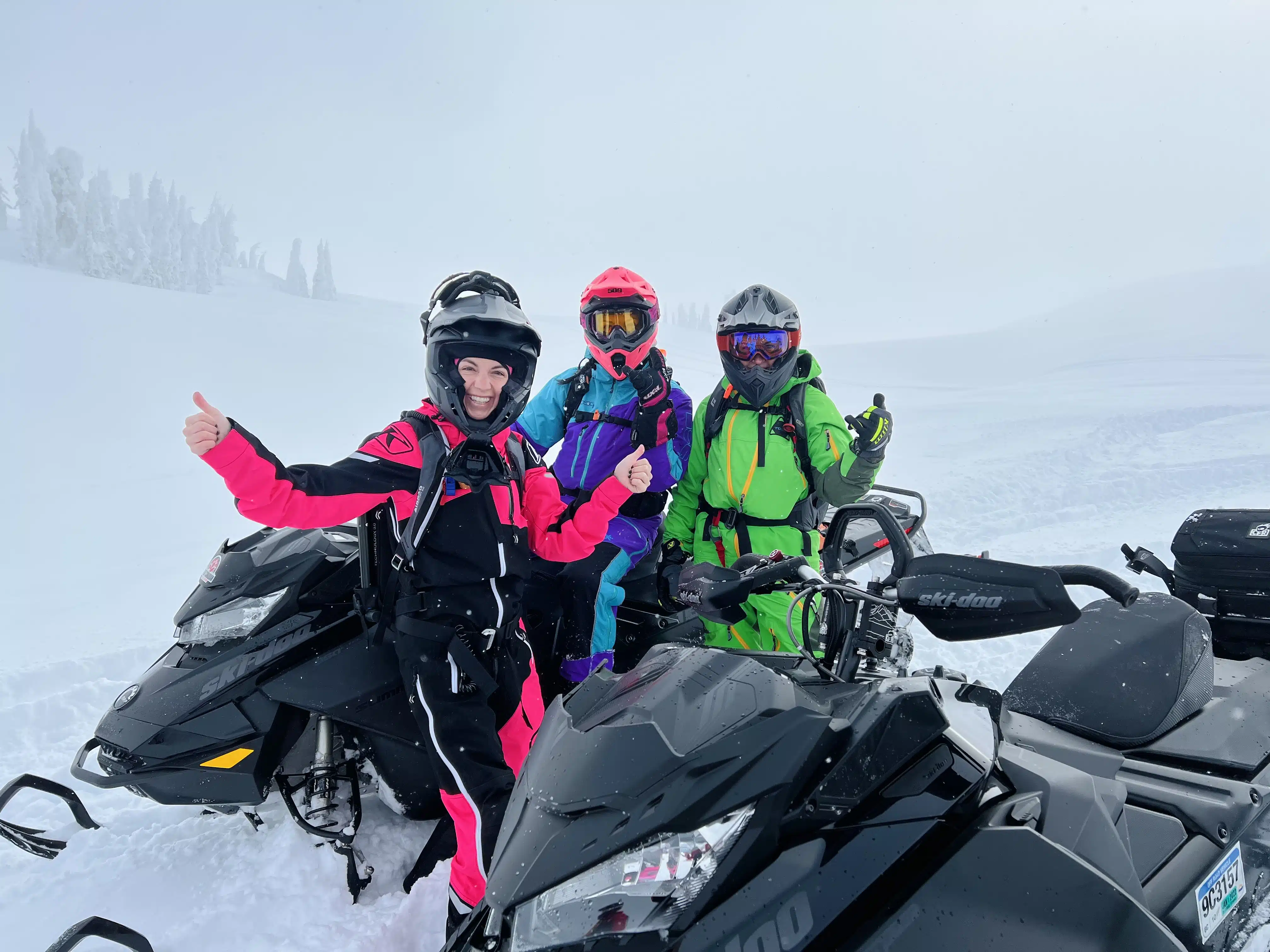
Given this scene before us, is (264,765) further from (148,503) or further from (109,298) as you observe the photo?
(109,298)

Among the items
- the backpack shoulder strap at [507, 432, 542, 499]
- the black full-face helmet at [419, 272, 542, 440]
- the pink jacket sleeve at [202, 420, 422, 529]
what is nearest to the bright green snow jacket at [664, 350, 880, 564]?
the backpack shoulder strap at [507, 432, 542, 499]

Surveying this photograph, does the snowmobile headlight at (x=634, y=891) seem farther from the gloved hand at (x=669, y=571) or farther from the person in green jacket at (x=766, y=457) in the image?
the person in green jacket at (x=766, y=457)

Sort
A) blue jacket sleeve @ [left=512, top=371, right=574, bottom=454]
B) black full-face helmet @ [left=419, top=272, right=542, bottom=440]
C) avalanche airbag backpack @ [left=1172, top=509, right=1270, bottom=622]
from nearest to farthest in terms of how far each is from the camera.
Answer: black full-face helmet @ [left=419, top=272, right=542, bottom=440] < avalanche airbag backpack @ [left=1172, top=509, right=1270, bottom=622] < blue jacket sleeve @ [left=512, top=371, right=574, bottom=454]

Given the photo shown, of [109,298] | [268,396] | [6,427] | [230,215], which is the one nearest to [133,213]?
[230,215]

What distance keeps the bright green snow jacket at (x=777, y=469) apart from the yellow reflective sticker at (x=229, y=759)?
77.5 inches

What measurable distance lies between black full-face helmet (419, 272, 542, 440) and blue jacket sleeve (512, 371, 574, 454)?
2.88ft

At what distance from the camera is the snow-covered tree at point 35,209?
35094mm

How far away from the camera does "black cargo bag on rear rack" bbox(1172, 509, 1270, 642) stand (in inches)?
114

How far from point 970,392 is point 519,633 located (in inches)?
996

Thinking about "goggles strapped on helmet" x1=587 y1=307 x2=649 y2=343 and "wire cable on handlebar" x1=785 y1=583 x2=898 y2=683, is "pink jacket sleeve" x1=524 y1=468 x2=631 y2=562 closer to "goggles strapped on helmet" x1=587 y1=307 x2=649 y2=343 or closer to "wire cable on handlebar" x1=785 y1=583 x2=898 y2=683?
"goggles strapped on helmet" x1=587 y1=307 x2=649 y2=343

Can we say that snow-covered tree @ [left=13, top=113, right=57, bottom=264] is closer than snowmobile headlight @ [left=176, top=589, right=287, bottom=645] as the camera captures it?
No

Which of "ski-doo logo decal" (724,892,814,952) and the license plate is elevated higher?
"ski-doo logo decal" (724,892,814,952)

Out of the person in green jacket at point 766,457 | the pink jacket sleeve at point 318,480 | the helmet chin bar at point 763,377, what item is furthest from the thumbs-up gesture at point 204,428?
the helmet chin bar at point 763,377

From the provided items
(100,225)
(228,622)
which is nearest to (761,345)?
(228,622)
